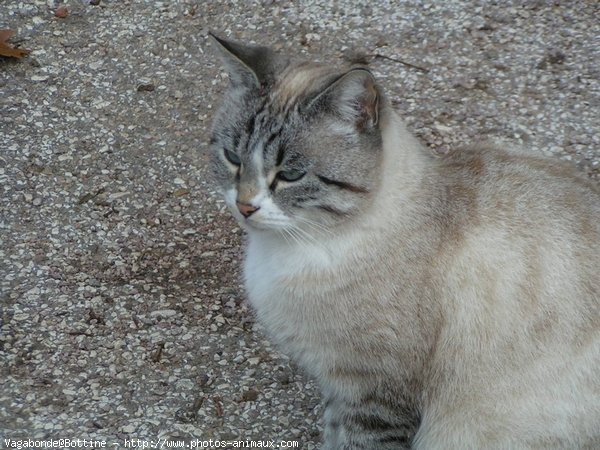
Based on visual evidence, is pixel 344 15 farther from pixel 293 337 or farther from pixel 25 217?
pixel 293 337

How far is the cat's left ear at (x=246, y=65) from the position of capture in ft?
10.1

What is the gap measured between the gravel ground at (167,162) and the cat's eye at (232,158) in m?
1.21

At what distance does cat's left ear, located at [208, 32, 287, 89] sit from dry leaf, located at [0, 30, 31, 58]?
8.83 ft

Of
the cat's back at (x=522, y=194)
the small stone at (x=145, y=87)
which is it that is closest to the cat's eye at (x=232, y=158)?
the cat's back at (x=522, y=194)

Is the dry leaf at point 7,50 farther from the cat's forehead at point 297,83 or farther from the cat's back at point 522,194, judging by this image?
the cat's back at point 522,194

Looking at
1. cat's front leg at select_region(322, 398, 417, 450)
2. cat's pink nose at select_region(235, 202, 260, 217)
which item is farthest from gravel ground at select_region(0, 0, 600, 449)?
cat's pink nose at select_region(235, 202, 260, 217)

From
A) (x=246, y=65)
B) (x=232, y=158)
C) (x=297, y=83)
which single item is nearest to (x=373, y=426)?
(x=232, y=158)

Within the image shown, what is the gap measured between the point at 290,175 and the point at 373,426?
96 cm

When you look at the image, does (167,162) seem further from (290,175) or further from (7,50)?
(290,175)

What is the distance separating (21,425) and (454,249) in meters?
1.93

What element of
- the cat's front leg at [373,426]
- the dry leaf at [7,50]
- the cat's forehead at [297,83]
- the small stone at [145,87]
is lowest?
the dry leaf at [7,50]

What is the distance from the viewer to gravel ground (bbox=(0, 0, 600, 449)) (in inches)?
150

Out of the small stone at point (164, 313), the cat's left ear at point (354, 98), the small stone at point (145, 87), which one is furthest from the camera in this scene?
the small stone at point (145, 87)

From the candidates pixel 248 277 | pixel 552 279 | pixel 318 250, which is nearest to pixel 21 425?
pixel 248 277
